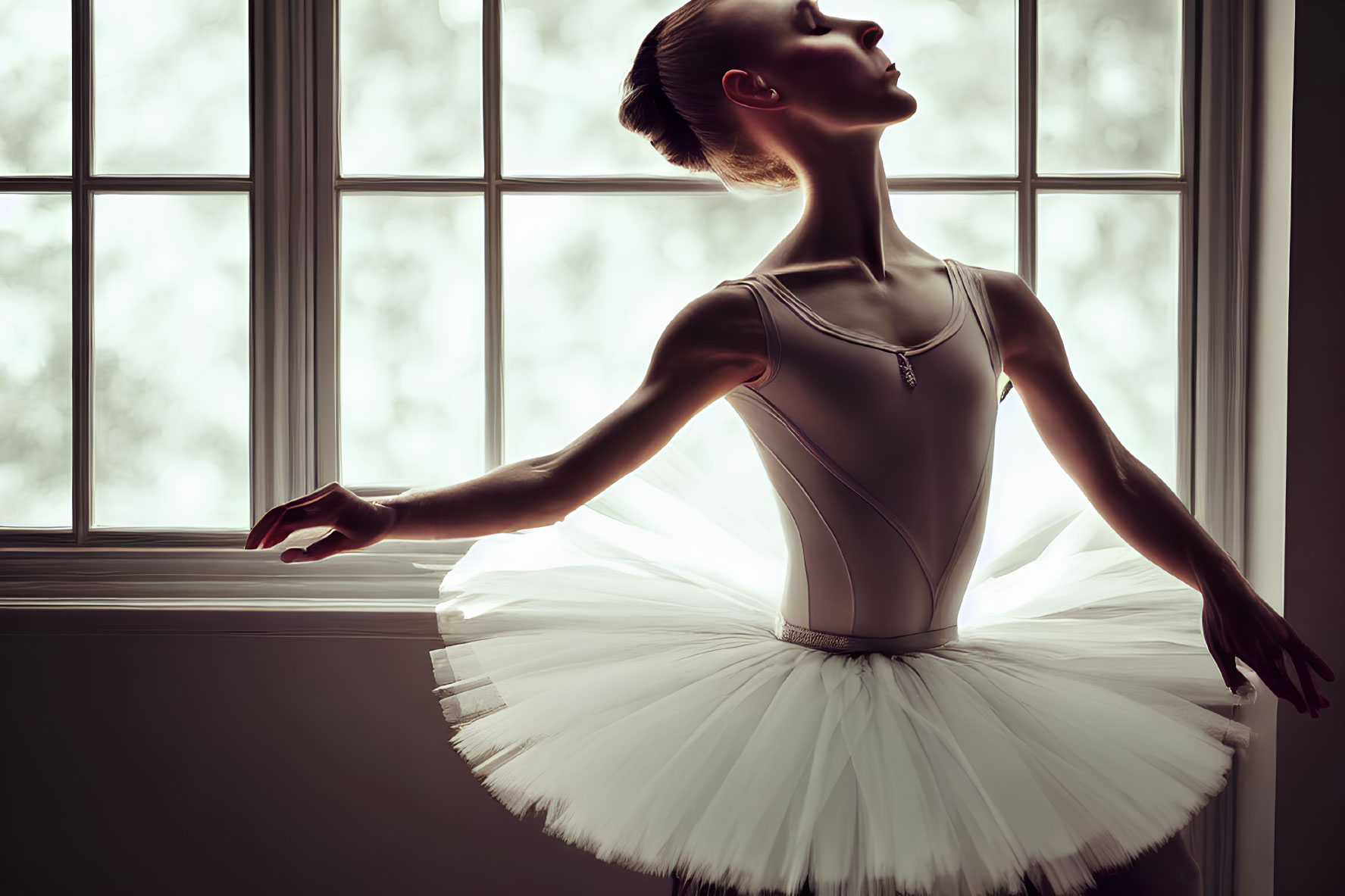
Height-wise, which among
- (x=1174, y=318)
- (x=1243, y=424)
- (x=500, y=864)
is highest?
(x=1174, y=318)

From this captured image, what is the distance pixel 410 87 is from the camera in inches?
49.3

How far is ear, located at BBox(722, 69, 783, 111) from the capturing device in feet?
2.69

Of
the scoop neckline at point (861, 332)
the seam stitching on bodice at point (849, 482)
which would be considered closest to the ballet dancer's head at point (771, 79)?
the scoop neckline at point (861, 332)

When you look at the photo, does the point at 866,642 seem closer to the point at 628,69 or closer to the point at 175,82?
the point at 628,69

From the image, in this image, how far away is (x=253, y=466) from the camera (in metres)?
1.25

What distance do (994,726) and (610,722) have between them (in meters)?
0.33

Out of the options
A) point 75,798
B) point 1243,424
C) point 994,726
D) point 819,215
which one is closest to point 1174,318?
point 1243,424

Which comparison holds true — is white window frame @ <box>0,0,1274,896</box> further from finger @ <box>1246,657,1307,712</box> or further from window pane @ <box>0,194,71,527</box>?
finger @ <box>1246,657,1307,712</box>

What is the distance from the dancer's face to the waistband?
1.65 ft

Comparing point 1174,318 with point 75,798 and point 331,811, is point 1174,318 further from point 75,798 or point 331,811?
point 75,798

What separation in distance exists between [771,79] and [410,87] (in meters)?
0.68

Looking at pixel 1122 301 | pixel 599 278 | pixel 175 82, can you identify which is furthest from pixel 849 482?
pixel 175 82

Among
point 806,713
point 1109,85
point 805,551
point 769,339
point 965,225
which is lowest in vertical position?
point 806,713

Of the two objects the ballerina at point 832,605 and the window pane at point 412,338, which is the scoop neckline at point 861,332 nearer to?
the ballerina at point 832,605
